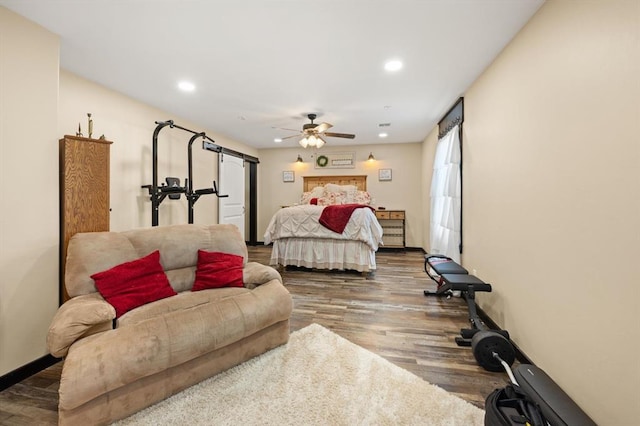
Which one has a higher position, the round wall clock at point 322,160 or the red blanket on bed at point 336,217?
the round wall clock at point 322,160

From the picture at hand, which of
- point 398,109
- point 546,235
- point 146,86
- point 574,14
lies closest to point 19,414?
point 146,86

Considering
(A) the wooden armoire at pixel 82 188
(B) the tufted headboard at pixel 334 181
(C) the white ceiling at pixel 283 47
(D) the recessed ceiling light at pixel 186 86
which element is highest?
(D) the recessed ceiling light at pixel 186 86

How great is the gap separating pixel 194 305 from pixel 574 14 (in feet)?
9.87

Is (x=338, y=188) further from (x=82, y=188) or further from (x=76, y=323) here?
(x=76, y=323)

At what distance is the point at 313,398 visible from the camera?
63.4 inches

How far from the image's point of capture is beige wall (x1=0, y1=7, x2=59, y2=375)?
1812 millimetres

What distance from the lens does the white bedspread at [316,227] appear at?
423cm

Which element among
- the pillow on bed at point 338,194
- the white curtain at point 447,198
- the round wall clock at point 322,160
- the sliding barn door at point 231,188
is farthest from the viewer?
the round wall clock at point 322,160

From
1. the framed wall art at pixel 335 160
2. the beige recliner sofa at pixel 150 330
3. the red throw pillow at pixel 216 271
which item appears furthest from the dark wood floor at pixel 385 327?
the framed wall art at pixel 335 160

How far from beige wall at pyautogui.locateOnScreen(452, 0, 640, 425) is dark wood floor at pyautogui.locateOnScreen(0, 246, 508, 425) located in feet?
1.66

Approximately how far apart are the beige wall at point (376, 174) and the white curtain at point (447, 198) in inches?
73.8

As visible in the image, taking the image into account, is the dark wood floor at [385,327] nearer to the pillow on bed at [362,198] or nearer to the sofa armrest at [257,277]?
the sofa armrest at [257,277]

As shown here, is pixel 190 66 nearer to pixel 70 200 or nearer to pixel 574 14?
pixel 70 200

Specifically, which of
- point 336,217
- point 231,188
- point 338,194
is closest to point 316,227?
point 336,217
